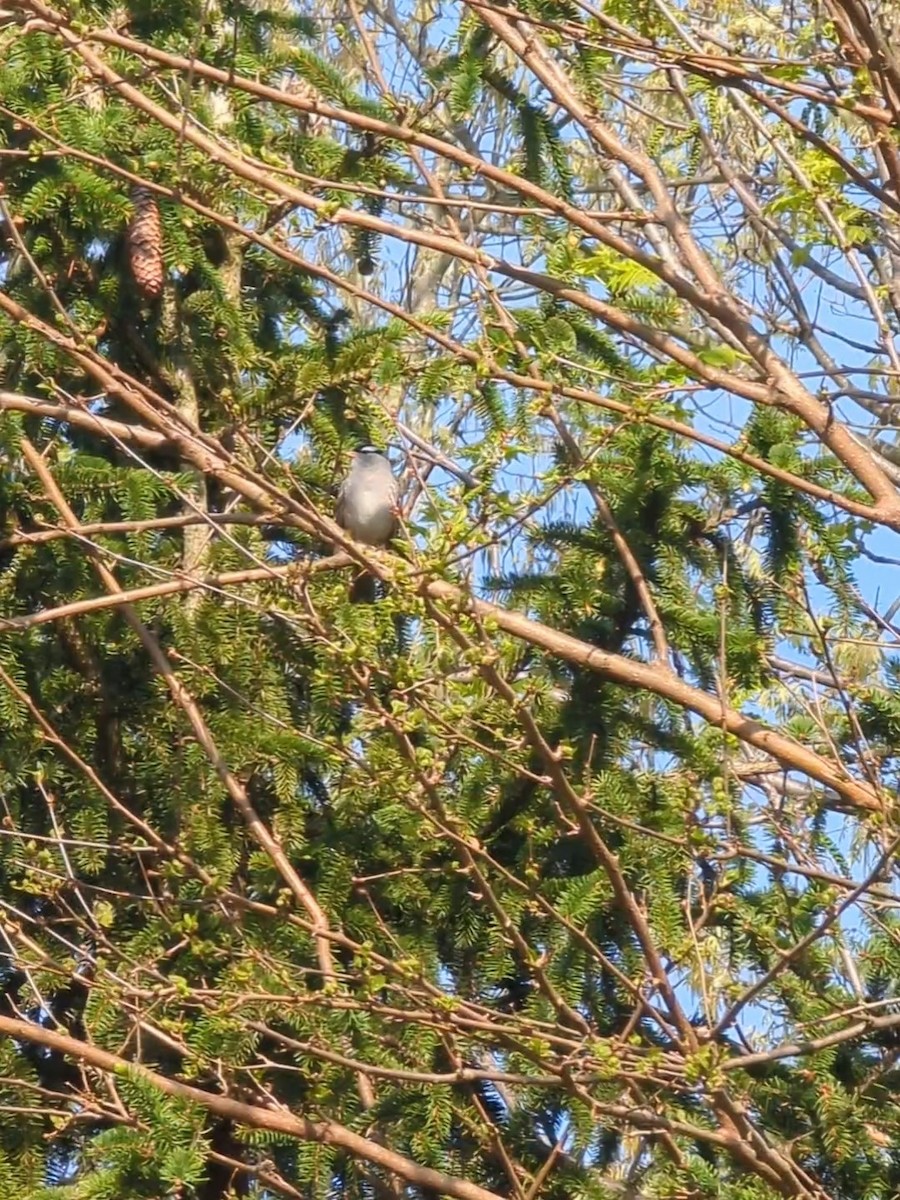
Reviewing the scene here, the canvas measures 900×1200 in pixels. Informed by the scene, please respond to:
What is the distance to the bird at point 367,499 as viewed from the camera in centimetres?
494

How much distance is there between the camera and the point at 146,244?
4328 mm

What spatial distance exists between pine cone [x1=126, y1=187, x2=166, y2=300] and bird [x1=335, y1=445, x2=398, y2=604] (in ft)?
2.19

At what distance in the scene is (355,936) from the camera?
380 centimetres

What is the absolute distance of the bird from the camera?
4941 millimetres

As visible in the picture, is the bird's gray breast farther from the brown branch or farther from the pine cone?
the brown branch

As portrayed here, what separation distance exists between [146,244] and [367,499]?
114 cm

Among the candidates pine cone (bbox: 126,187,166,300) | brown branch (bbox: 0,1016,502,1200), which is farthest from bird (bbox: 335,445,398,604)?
brown branch (bbox: 0,1016,502,1200)

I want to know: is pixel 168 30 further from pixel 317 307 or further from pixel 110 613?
pixel 110 613

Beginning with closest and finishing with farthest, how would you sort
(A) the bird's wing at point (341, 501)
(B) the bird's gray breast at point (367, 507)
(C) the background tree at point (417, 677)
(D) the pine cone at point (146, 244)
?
(C) the background tree at point (417, 677) < (D) the pine cone at point (146, 244) < (A) the bird's wing at point (341, 501) < (B) the bird's gray breast at point (367, 507)

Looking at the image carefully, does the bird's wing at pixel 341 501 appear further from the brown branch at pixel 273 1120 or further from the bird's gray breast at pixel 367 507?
the brown branch at pixel 273 1120

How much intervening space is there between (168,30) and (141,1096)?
2.50 m

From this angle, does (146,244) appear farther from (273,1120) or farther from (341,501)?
(273,1120)

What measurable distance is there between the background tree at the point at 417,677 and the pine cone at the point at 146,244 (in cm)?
2

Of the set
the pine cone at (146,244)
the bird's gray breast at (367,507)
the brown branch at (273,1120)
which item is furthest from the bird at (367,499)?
the brown branch at (273,1120)
